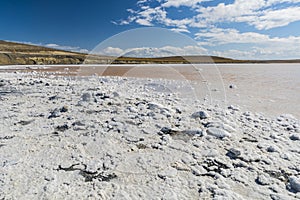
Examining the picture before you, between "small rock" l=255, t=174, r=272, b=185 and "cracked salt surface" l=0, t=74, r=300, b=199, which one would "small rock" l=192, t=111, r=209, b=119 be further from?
"small rock" l=255, t=174, r=272, b=185

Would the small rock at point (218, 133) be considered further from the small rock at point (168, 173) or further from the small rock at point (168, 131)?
the small rock at point (168, 173)

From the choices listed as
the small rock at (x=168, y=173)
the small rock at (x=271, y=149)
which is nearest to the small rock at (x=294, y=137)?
the small rock at (x=271, y=149)

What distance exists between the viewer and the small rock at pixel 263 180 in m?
2.53

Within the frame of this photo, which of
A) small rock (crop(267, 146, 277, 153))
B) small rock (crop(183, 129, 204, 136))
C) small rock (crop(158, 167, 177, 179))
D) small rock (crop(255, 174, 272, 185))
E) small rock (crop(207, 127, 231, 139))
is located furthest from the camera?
small rock (crop(183, 129, 204, 136))

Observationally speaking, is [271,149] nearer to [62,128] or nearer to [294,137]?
[294,137]

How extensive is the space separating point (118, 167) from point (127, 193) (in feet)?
1.96

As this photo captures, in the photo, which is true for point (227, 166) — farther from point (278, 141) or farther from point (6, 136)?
point (6, 136)

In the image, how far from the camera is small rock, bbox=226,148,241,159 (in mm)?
3196

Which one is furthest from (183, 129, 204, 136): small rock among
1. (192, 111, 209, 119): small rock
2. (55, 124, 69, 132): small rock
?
(55, 124, 69, 132): small rock

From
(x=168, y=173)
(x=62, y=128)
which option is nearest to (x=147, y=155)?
(x=168, y=173)

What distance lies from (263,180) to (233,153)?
0.72 metres

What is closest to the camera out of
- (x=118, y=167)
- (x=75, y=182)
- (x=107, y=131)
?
(x=75, y=182)

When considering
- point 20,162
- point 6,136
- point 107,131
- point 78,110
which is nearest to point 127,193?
point 20,162

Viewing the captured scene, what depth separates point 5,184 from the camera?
2.40 metres
